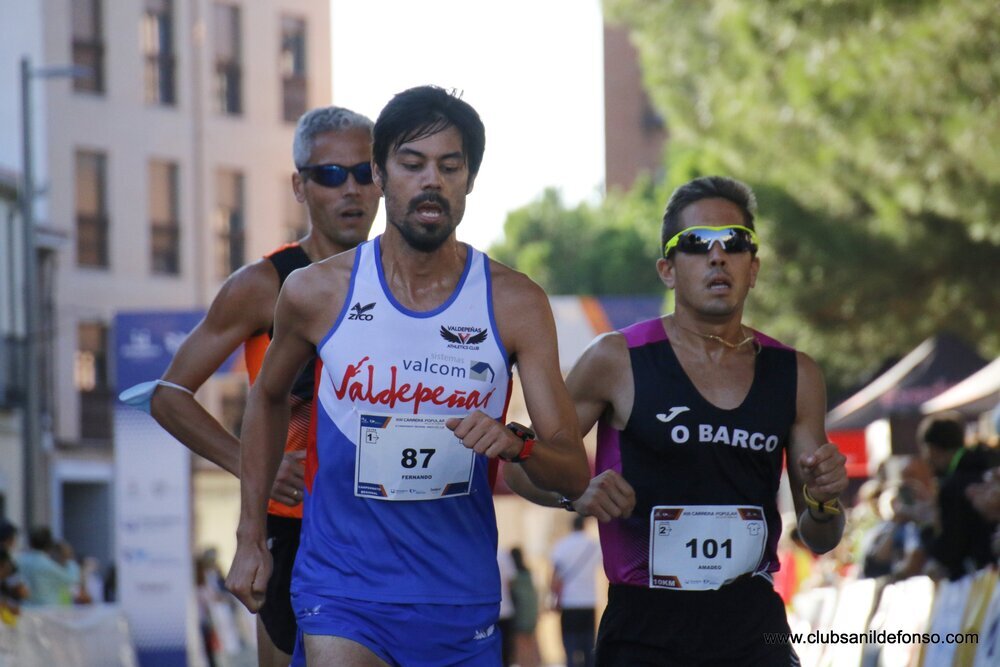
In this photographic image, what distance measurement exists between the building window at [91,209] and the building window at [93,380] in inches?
65.0

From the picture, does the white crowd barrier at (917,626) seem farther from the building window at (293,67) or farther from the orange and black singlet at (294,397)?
the building window at (293,67)

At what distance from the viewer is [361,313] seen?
17.0 feet

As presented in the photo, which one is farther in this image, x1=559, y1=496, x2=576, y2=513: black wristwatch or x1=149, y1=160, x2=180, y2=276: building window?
x1=149, y1=160, x2=180, y2=276: building window

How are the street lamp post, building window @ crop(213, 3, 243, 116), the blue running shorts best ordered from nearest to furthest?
the blue running shorts
the street lamp post
building window @ crop(213, 3, 243, 116)

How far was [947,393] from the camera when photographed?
1878 centimetres

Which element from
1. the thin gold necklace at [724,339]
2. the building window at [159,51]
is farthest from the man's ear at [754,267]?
the building window at [159,51]

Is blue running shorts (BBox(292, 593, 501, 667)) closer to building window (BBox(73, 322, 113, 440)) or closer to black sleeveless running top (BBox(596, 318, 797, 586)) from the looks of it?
black sleeveless running top (BBox(596, 318, 797, 586))

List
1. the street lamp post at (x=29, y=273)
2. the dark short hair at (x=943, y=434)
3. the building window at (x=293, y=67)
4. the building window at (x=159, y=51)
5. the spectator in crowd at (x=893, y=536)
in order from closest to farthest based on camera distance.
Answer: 1. the dark short hair at (x=943, y=434)
2. the spectator in crowd at (x=893, y=536)
3. the street lamp post at (x=29, y=273)
4. the building window at (x=159, y=51)
5. the building window at (x=293, y=67)

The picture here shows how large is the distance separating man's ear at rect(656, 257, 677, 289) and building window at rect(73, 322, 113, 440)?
39.1 metres

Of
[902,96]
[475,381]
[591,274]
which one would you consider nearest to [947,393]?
[902,96]

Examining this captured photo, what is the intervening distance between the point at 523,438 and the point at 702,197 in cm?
175

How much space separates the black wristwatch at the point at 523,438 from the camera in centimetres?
482

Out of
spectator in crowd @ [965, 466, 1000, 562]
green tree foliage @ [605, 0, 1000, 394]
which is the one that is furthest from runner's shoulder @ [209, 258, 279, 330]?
green tree foliage @ [605, 0, 1000, 394]

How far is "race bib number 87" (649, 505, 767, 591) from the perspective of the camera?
580 centimetres
